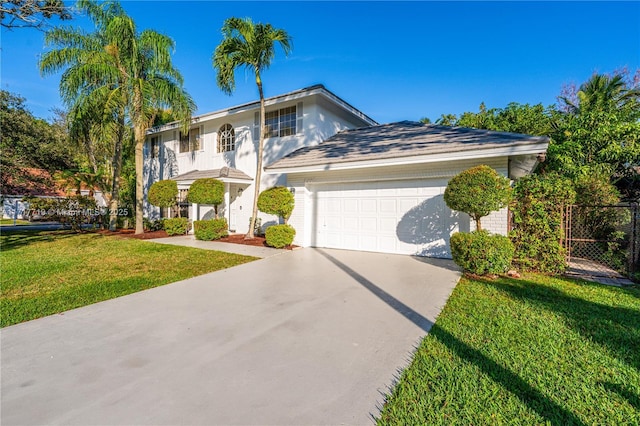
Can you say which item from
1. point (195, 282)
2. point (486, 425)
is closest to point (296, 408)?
point (486, 425)

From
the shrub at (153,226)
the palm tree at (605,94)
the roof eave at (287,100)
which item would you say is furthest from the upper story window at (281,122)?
the palm tree at (605,94)

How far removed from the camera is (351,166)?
848 cm

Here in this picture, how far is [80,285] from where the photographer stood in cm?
528

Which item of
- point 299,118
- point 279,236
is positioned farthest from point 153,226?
point 299,118

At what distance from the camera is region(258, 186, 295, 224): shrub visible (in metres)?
9.66

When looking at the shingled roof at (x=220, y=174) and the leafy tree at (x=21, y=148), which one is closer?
the shingled roof at (x=220, y=174)

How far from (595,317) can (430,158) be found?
180 inches

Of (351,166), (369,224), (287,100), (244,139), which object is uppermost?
(287,100)

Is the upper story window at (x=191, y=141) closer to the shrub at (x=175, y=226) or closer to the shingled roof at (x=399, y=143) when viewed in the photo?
the shrub at (x=175, y=226)

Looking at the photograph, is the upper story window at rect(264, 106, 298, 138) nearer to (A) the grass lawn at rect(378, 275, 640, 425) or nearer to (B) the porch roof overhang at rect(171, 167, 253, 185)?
(B) the porch roof overhang at rect(171, 167, 253, 185)

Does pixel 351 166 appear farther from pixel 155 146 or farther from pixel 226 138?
pixel 155 146

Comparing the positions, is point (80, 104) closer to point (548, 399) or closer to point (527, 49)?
point (548, 399)

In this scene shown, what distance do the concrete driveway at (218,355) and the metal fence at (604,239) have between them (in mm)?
3979

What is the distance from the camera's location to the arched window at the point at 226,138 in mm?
13593
